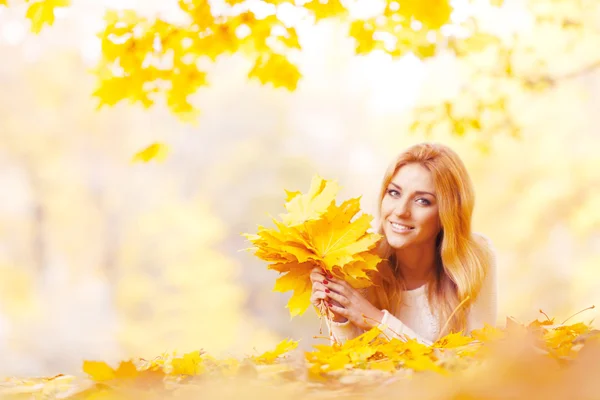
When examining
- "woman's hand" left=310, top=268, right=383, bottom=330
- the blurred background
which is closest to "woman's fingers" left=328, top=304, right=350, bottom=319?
"woman's hand" left=310, top=268, right=383, bottom=330

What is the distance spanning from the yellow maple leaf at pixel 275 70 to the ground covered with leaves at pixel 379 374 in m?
1.22

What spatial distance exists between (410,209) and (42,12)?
1290mm

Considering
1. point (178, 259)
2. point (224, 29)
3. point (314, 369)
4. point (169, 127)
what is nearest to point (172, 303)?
point (178, 259)

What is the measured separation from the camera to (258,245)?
1.74 m

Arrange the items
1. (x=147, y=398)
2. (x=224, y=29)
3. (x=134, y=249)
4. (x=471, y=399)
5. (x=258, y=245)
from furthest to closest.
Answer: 1. (x=134, y=249)
2. (x=224, y=29)
3. (x=258, y=245)
4. (x=147, y=398)
5. (x=471, y=399)

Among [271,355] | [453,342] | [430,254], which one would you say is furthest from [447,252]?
[271,355]

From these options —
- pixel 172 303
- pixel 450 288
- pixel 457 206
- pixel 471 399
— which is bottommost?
pixel 471 399

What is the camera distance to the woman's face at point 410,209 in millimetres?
2020

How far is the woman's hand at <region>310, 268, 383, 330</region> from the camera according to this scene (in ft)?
5.90

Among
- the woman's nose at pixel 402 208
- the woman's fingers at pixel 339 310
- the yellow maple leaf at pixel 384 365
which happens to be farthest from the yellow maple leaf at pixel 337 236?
the yellow maple leaf at pixel 384 365

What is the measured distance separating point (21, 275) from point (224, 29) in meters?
6.63

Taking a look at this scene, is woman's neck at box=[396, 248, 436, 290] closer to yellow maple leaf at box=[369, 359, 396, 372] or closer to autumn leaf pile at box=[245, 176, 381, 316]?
autumn leaf pile at box=[245, 176, 381, 316]

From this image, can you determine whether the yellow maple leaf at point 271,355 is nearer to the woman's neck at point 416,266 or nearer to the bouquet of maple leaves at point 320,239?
the bouquet of maple leaves at point 320,239

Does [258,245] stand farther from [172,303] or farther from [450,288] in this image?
[172,303]
